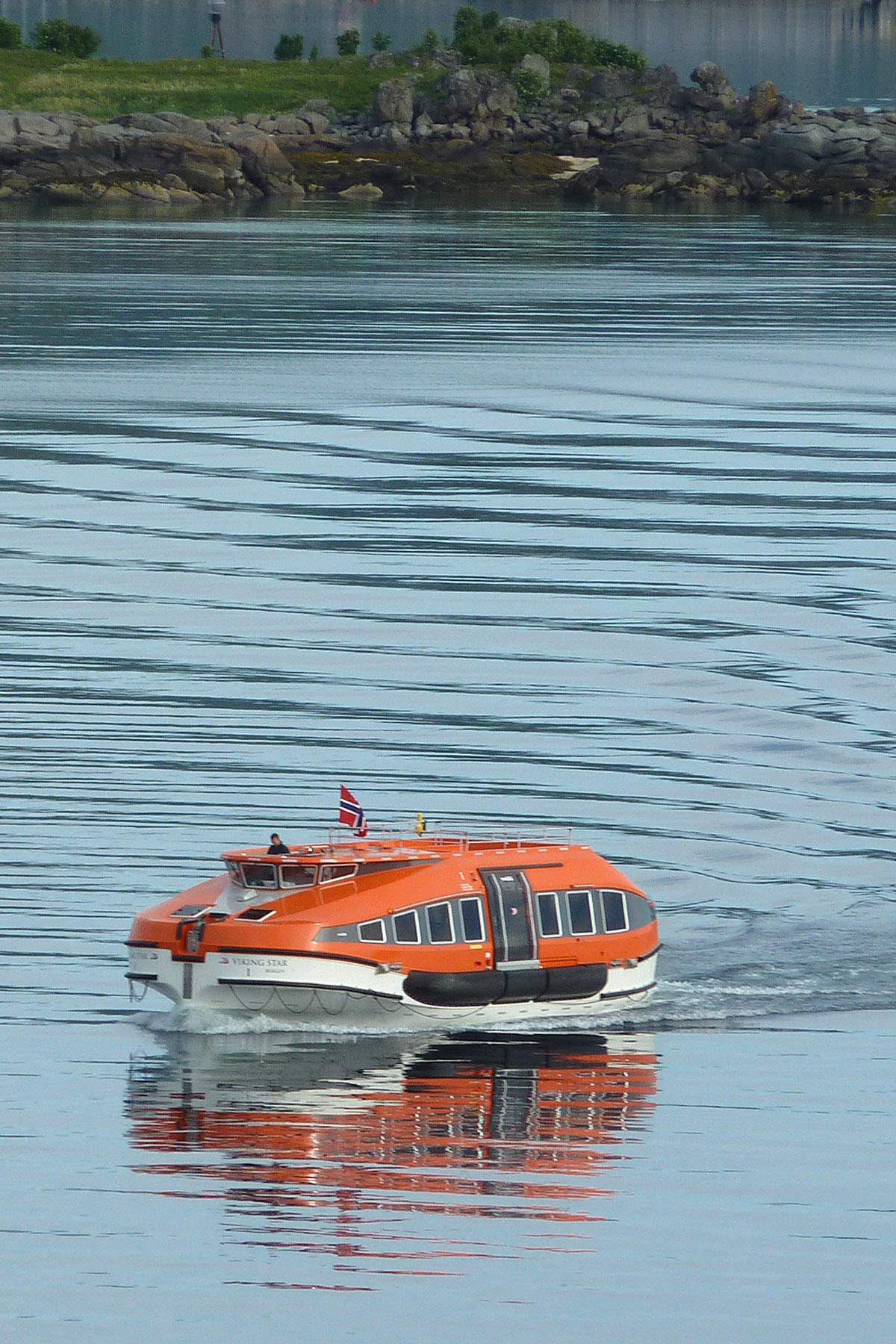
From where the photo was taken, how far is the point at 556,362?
11562 centimetres

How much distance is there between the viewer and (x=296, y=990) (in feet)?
112

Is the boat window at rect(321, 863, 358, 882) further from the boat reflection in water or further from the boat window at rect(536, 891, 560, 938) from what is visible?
the boat window at rect(536, 891, 560, 938)

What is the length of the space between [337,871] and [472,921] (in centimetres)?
226

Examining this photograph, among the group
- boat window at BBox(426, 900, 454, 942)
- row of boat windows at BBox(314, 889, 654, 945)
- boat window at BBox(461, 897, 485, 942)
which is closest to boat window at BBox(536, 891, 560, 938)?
row of boat windows at BBox(314, 889, 654, 945)

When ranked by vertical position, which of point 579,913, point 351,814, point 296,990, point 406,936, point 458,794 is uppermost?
point 351,814

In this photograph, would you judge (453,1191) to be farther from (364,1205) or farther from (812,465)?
(812,465)

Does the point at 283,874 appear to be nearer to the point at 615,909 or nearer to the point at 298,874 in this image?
the point at 298,874

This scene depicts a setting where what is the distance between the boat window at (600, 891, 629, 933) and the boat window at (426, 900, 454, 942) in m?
2.84

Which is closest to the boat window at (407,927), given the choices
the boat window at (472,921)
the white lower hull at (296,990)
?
the white lower hull at (296,990)

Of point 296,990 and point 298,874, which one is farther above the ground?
point 298,874

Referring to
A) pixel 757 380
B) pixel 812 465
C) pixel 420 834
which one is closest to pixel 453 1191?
pixel 420 834

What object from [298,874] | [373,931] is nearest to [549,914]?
[373,931]

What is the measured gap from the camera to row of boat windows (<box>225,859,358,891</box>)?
3519 centimetres

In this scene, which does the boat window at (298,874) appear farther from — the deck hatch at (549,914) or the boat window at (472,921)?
the deck hatch at (549,914)
